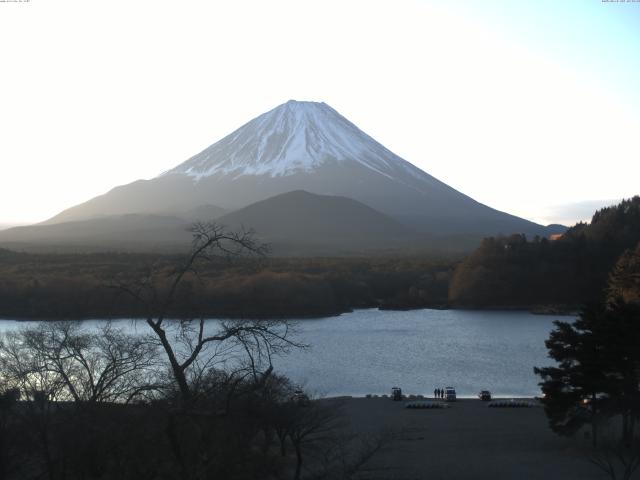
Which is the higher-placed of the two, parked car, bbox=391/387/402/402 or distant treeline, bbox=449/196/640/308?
distant treeline, bbox=449/196/640/308

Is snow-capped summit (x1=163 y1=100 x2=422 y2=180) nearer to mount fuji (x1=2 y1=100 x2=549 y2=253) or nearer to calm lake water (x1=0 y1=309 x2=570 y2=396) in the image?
mount fuji (x1=2 y1=100 x2=549 y2=253)

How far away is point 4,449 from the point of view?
5.04 m

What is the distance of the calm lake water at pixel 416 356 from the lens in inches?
518

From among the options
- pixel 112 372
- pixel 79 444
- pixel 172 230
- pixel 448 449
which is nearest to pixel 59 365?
pixel 112 372

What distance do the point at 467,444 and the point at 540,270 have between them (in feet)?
74.8

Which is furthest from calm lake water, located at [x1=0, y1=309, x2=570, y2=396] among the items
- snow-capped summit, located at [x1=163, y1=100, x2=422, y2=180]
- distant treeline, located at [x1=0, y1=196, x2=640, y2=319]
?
snow-capped summit, located at [x1=163, y1=100, x2=422, y2=180]

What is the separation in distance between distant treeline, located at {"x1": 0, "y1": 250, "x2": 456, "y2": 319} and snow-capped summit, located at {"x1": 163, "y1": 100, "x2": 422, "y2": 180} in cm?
3919

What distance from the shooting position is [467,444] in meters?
8.84

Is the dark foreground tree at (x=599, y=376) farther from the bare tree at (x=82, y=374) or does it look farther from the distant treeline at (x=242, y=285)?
the distant treeline at (x=242, y=285)

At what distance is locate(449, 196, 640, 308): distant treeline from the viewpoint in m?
29.5

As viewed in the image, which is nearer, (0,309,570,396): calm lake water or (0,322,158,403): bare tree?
(0,322,158,403): bare tree

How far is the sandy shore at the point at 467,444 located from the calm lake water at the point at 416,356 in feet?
5.36

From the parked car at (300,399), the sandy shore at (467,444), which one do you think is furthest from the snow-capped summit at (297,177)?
the parked car at (300,399)

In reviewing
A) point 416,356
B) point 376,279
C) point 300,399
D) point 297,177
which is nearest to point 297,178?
point 297,177
